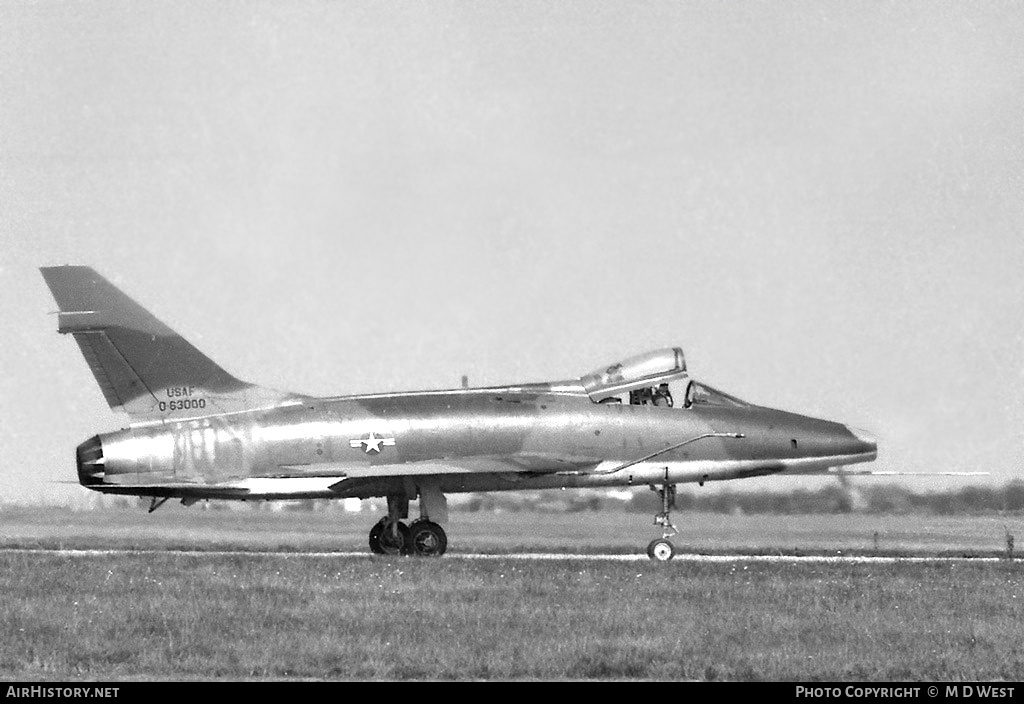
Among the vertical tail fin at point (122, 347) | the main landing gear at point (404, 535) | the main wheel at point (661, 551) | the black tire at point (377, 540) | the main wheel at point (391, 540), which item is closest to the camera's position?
the main wheel at point (661, 551)

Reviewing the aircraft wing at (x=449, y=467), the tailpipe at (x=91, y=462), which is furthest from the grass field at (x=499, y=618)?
the aircraft wing at (x=449, y=467)

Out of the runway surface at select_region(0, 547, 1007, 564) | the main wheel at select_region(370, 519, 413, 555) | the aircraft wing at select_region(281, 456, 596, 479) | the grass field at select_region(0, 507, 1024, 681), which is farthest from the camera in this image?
the main wheel at select_region(370, 519, 413, 555)

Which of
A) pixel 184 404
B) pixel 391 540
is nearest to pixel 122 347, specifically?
pixel 184 404

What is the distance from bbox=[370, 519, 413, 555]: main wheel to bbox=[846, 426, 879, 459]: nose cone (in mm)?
8615

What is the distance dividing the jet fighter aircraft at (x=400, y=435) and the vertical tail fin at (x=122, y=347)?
25mm

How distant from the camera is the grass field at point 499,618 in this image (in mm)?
16047

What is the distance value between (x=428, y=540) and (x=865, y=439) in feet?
28.2

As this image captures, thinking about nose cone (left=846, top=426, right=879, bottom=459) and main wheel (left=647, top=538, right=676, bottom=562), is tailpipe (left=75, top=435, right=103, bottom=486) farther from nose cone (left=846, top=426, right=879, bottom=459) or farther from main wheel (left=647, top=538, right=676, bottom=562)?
nose cone (left=846, top=426, right=879, bottom=459)

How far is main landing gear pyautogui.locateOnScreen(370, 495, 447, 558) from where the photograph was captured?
28.1 m

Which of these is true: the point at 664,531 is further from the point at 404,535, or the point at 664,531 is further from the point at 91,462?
the point at 91,462

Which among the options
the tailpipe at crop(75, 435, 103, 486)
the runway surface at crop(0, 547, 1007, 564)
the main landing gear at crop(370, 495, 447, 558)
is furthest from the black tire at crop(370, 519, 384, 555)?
the tailpipe at crop(75, 435, 103, 486)

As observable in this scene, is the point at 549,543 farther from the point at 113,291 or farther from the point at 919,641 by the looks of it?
the point at 919,641

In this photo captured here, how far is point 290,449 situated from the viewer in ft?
91.5

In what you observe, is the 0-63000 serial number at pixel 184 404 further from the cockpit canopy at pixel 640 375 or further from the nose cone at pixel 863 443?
the nose cone at pixel 863 443
